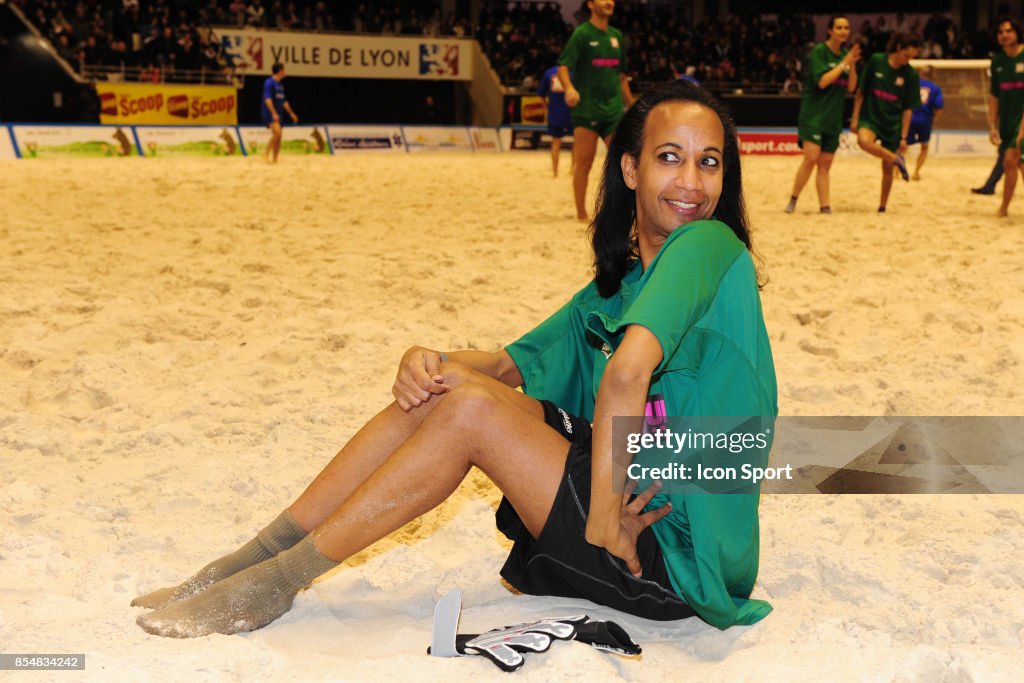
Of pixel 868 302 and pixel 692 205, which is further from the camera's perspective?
pixel 868 302

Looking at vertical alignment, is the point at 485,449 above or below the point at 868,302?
above

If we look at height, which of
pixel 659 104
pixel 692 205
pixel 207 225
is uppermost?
pixel 659 104

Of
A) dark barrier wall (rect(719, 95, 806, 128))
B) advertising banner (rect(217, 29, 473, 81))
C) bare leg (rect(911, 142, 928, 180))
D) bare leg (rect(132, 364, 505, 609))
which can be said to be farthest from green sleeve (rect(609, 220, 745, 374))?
dark barrier wall (rect(719, 95, 806, 128))

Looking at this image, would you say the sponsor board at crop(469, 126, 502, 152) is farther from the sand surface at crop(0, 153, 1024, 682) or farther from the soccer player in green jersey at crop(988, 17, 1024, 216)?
the soccer player in green jersey at crop(988, 17, 1024, 216)

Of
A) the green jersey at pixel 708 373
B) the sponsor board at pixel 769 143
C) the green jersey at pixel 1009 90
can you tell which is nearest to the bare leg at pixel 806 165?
the green jersey at pixel 1009 90

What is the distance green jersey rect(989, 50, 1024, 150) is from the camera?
8859 millimetres

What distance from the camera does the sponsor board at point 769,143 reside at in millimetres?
20484

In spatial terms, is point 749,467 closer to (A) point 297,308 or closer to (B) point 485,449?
(B) point 485,449

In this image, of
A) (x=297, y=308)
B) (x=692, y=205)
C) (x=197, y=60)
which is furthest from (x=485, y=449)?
(x=197, y=60)

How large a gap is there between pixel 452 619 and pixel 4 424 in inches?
86.8

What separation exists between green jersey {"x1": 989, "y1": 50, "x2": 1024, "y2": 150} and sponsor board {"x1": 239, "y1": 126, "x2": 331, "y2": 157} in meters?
12.2

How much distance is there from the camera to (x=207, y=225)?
7961mm

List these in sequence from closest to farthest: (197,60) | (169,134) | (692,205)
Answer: (692,205), (169,134), (197,60)

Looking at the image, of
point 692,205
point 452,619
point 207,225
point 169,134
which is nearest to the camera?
point 452,619
